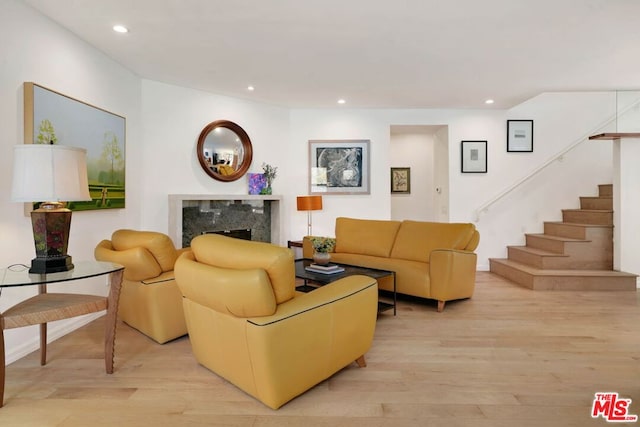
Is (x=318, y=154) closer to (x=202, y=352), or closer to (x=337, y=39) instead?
(x=337, y=39)

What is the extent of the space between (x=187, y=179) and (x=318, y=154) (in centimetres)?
212

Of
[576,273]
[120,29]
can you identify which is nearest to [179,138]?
[120,29]

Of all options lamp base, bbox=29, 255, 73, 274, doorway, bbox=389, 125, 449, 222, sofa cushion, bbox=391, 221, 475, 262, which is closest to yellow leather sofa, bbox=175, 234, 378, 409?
lamp base, bbox=29, 255, 73, 274

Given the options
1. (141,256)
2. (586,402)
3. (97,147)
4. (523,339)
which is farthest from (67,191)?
(523,339)

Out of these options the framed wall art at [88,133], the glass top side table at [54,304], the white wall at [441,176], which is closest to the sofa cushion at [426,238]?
the white wall at [441,176]

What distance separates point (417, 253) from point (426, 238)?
0.68ft

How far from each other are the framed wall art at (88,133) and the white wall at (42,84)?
0.08 metres

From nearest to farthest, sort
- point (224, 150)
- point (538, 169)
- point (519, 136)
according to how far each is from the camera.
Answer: point (224, 150)
point (538, 169)
point (519, 136)

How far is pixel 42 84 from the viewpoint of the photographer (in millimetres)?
2799

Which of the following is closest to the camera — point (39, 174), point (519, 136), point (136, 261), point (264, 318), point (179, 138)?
point (264, 318)

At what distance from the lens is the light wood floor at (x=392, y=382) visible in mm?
1834

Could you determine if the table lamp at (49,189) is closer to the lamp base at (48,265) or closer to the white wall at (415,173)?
the lamp base at (48,265)

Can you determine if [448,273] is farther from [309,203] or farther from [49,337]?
[49,337]

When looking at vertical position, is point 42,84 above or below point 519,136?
below
